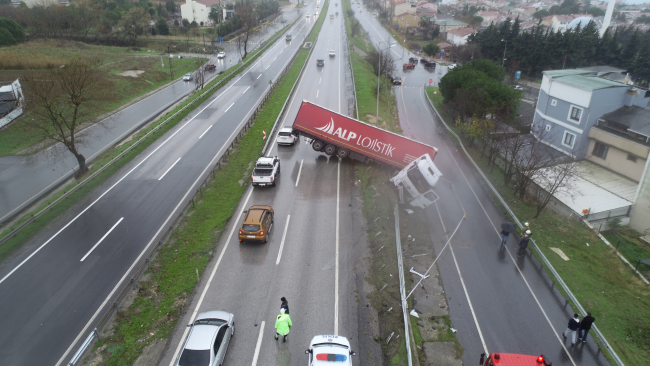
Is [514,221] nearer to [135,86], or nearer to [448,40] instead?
[135,86]

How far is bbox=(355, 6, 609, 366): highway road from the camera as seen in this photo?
15570 mm

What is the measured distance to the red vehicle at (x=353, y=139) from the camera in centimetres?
2936

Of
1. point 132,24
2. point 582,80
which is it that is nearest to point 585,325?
point 582,80

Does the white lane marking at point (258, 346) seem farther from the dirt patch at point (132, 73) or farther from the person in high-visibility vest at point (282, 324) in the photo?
the dirt patch at point (132, 73)

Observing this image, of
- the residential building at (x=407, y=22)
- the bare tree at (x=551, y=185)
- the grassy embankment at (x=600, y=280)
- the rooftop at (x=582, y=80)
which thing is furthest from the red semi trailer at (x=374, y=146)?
the residential building at (x=407, y=22)

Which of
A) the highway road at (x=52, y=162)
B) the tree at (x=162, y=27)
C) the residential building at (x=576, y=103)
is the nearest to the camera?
the highway road at (x=52, y=162)

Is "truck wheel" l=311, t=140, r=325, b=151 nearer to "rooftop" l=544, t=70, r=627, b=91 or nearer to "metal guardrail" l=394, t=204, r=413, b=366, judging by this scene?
"metal guardrail" l=394, t=204, r=413, b=366

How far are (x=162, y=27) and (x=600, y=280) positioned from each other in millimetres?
112293

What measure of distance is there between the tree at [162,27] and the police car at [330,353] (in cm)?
11066

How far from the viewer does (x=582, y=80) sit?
3856cm

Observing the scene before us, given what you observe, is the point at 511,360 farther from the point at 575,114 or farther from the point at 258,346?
the point at 575,114

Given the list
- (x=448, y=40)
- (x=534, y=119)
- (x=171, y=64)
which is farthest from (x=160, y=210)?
(x=448, y=40)

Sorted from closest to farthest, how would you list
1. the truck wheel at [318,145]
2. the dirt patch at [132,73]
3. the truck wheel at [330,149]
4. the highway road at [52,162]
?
the highway road at [52,162]
the truck wheel at [330,149]
the truck wheel at [318,145]
the dirt patch at [132,73]

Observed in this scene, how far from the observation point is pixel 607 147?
34656 millimetres
